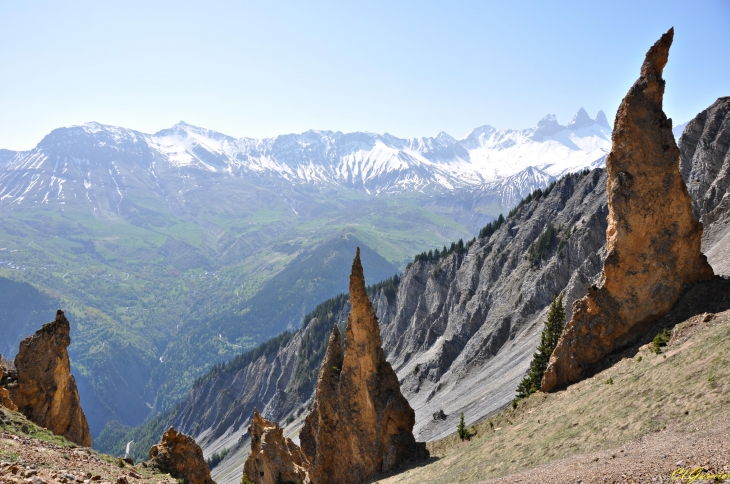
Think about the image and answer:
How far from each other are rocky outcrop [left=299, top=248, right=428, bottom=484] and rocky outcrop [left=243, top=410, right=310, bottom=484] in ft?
15.4

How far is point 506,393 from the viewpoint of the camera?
76.7 metres

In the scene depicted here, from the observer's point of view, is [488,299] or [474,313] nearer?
[474,313]

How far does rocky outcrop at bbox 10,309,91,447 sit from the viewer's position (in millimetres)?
41250

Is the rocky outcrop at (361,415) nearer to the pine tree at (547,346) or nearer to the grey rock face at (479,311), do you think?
the pine tree at (547,346)

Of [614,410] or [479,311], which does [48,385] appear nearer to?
[614,410]

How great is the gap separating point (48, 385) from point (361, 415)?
24.0 m

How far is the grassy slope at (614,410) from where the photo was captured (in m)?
26.9

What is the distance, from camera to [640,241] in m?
39.3

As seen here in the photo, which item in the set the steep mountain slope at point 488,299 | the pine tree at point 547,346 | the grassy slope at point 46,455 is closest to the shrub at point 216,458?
the steep mountain slope at point 488,299

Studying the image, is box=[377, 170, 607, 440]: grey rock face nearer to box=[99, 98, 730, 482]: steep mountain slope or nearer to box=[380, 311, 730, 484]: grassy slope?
box=[99, 98, 730, 482]: steep mountain slope

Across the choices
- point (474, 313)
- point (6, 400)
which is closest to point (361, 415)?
point (6, 400)

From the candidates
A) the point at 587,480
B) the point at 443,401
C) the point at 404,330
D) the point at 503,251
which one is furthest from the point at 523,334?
the point at 587,480

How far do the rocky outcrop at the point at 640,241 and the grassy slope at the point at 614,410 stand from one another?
115 inches

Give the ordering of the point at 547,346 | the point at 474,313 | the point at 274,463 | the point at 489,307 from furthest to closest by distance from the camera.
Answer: the point at 474,313 < the point at 489,307 < the point at 547,346 < the point at 274,463
